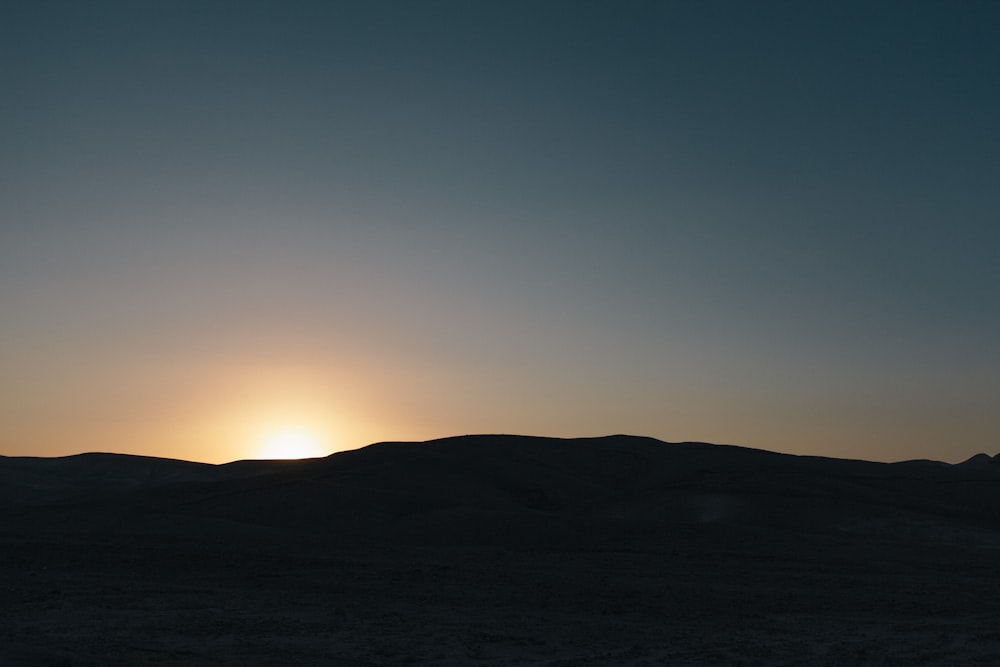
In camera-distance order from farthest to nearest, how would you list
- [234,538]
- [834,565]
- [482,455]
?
[482,455] < [234,538] < [834,565]

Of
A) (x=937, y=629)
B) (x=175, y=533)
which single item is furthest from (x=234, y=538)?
(x=937, y=629)

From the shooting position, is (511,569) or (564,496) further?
(564,496)

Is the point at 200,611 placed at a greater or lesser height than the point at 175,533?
lesser

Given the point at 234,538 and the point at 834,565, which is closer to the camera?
the point at 834,565

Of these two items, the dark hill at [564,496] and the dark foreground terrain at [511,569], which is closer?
the dark foreground terrain at [511,569]

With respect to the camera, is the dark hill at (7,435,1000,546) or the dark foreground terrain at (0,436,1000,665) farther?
the dark hill at (7,435,1000,546)

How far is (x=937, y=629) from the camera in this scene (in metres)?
20.5

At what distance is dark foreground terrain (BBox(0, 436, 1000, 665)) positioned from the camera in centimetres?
1820

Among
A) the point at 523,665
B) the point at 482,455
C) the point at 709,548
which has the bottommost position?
the point at 523,665

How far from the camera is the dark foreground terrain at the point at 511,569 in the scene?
717 inches

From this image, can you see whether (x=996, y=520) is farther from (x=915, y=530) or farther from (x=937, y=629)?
(x=937, y=629)

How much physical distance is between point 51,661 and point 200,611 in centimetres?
727

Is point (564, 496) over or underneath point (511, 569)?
over

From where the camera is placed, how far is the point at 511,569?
28.9 metres
